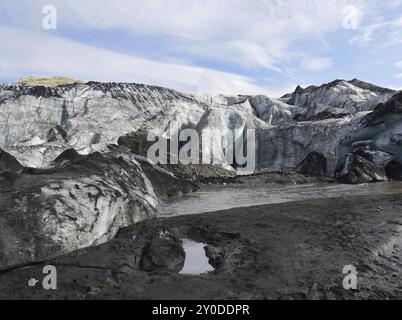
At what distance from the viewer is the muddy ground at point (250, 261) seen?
431cm

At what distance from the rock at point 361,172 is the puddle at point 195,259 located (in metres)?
10.9

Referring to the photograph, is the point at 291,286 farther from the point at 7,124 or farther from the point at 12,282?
the point at 7,124

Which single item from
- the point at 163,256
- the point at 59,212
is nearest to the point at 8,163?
the point at 59,212

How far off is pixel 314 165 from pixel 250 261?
→ 16.2 metres

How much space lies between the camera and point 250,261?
5.29 meters

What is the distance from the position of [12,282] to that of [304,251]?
3.54 metres

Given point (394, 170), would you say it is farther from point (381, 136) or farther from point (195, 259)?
point (195, 259)

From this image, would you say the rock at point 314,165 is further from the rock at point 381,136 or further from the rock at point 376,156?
the rock at point 376,156

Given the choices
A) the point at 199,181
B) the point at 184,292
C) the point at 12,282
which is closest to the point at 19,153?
the point at 199,181

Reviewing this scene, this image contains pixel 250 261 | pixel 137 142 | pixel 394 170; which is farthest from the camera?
pixel 137 142

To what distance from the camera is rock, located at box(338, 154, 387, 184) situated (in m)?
15.8

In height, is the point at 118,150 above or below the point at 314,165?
above

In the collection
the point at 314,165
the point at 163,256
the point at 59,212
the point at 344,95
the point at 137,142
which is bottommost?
the point at 314,165
